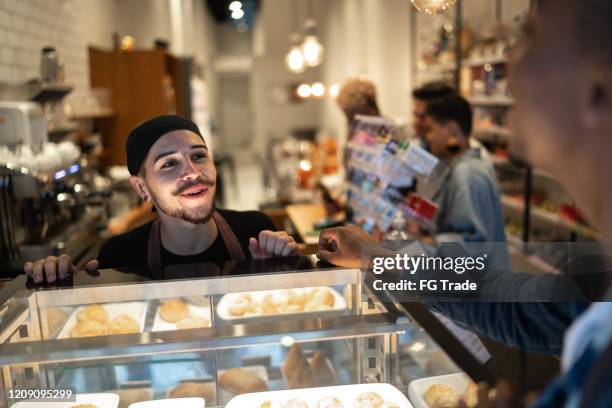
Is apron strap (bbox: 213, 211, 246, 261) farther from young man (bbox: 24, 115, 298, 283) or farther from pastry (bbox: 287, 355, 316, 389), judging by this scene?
pastry (bbox: 287, 355, 316, 389)

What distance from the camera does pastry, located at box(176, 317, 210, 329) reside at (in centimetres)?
173

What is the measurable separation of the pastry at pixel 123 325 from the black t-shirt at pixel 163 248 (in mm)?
467

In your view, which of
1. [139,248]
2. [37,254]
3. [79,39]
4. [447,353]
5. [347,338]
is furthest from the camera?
[79,39]

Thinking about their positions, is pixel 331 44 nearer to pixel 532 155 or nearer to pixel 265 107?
pixel 265 107

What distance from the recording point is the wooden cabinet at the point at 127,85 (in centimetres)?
788

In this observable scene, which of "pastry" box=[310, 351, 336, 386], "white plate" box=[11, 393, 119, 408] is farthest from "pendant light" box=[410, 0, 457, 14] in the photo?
"white plate" box=[11, 393, 119, 408]

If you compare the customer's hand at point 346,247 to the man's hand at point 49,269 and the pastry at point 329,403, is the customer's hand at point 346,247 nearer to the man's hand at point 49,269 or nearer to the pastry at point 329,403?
the pastry at point 329,403

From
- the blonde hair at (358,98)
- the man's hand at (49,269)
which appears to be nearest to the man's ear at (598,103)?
the man's hand at (49,269)

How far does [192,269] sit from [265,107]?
47.8ft

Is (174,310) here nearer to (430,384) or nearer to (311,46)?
(430,384)

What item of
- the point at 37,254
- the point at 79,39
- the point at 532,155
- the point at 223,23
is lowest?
the point at 37,254

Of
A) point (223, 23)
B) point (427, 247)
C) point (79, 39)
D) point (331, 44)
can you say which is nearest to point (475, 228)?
point (427, 247)

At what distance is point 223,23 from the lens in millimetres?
28625

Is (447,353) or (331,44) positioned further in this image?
(331,44)
